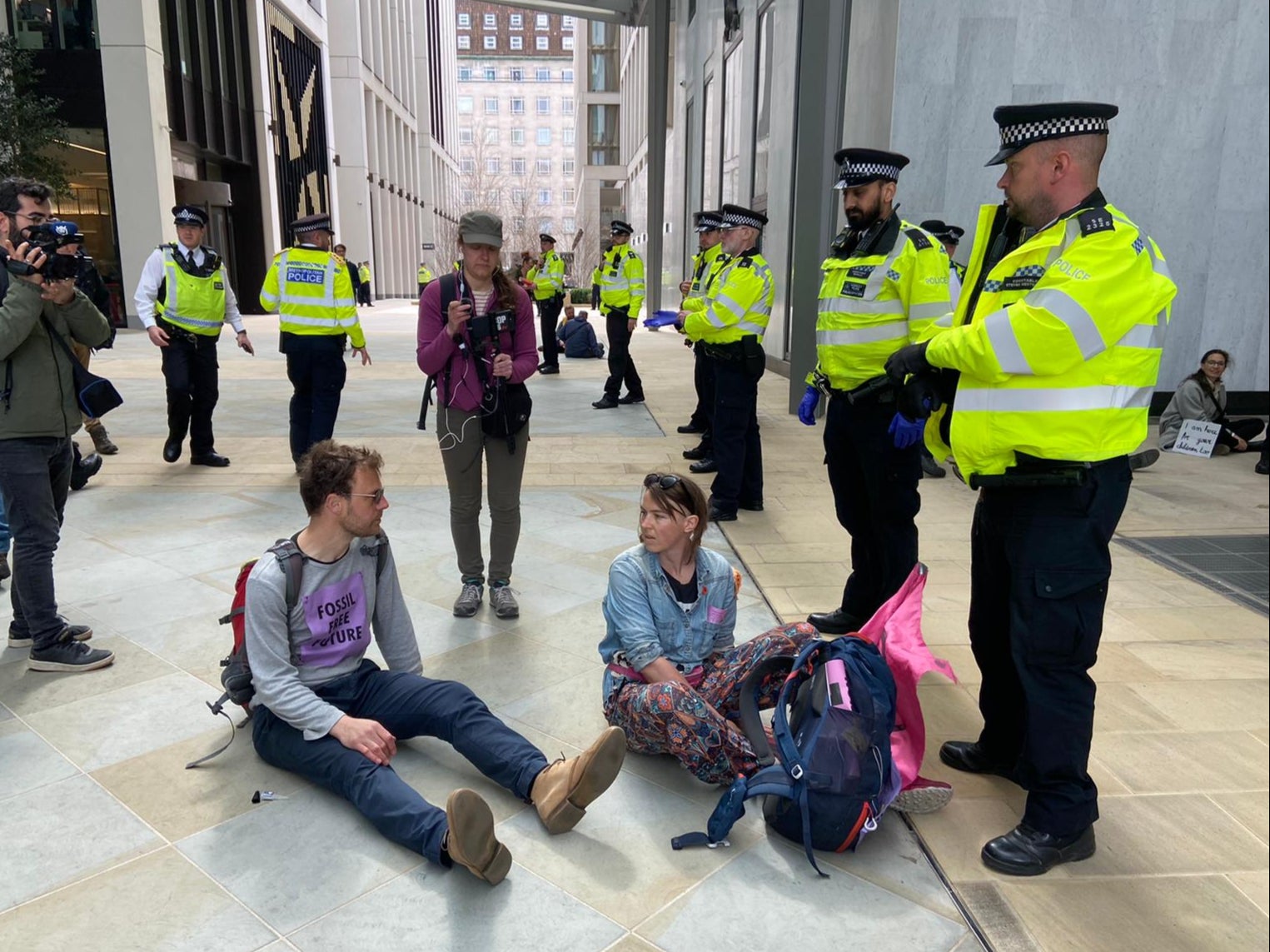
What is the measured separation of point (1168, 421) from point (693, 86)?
1705 centimetres

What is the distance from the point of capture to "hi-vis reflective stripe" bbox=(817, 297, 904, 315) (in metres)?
4.20

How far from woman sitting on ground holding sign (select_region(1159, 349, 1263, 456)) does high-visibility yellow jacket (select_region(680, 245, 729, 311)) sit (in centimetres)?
479

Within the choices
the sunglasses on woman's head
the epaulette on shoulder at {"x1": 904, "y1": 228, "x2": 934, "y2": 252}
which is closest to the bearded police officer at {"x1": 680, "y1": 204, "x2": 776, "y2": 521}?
the epaulette on shoulder at {"x1": 904, "y1": 228, "x2": 934, "y2": 252}

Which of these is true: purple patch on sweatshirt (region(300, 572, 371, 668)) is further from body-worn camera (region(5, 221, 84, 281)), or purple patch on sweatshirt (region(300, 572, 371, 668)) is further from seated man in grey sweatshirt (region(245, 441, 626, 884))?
body-worn camera (region(5, 221, 84, 281))

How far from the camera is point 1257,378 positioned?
10.8 metres

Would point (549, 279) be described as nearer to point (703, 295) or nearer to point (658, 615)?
point (703, 295)

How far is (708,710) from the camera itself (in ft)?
10.0

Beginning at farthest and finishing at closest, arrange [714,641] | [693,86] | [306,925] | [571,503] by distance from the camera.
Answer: [693,86], [571,503], [714,641], [306,925]

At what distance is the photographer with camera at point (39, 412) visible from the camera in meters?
3.68

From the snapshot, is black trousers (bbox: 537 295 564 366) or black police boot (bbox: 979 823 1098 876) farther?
black trousers (bbox: 537 295 564 366)

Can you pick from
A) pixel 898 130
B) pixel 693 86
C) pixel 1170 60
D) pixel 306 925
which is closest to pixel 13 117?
pixel 693 86

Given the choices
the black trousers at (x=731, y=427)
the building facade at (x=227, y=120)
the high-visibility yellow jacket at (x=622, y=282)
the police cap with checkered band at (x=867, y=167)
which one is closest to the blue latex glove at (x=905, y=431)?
the police cap with checkered band at (x=867, y=167)

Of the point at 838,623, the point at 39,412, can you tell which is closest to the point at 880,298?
the point at 838,623

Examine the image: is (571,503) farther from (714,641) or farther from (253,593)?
(253,593)
